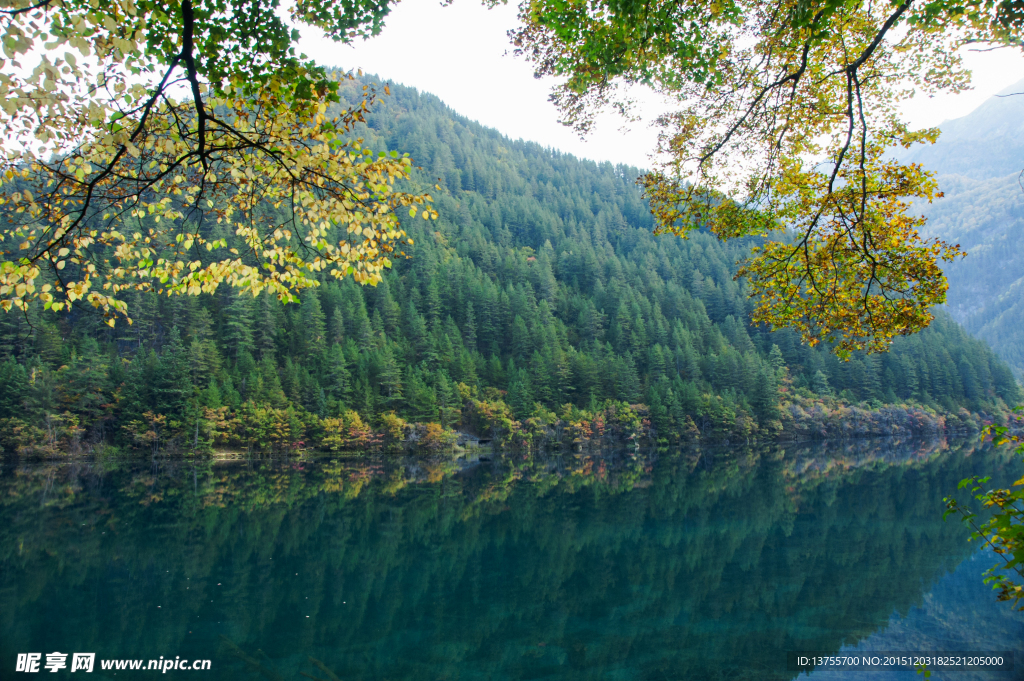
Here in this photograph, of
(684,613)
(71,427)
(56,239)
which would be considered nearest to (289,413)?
(71,427)

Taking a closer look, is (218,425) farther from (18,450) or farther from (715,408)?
(715,408)

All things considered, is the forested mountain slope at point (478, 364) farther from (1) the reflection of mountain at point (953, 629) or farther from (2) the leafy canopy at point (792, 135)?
(1) the reflection of mountain at point (953, 629)

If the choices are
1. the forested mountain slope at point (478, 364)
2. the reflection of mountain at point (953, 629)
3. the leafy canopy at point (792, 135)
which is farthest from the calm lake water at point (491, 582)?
the forested mountain slope at point (478, 364)

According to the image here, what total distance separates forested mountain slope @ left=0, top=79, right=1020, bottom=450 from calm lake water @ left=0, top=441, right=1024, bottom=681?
1777 cm

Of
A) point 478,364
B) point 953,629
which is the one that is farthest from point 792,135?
point 478,364

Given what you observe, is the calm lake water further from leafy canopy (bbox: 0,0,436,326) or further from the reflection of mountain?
leafy canopy (bbox: 0,0,436,326)

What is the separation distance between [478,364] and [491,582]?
2027 inches

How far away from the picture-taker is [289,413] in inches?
1879

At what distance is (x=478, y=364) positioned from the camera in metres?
64.8

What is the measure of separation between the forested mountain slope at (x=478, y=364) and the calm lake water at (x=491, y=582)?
17770mm

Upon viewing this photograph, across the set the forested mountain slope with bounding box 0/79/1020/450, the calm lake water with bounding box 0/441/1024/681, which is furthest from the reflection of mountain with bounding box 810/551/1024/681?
the forested mountain slope with bounding box 0/79/1020/450

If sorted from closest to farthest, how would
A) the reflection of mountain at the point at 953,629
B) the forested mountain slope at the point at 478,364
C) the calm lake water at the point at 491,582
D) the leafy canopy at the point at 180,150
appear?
the leafy canopy at the point at 180,150, the calm lake water at the point at 491,582, the reflection of mountain at the point at 953,629, the forested mountain slope at the point at 478,364

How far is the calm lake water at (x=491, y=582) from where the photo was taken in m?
9.55

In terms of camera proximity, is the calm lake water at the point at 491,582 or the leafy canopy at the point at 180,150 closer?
the leafy canopy at the point at 180,150
